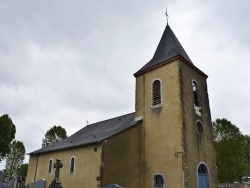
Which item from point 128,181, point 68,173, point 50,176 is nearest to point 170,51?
point 128,181

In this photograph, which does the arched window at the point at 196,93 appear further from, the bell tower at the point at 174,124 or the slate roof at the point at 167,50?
the slate roof at the point at 167,50

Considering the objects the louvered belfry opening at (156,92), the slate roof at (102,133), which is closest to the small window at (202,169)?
the louvered belfry opening at (156,92)

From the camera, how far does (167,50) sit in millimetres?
20094

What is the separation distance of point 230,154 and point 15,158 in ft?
114

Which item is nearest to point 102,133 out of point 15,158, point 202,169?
point 202,169

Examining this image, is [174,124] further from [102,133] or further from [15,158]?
[15,158]

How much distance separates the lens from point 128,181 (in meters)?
15.9

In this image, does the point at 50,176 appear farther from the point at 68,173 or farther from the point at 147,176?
the point at 147,176

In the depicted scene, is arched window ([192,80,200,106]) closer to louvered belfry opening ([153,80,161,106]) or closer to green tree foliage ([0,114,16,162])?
louvered belfry opening ([153,80,161,106])

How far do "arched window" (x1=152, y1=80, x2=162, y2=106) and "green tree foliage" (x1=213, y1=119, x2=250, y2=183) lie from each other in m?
14.1

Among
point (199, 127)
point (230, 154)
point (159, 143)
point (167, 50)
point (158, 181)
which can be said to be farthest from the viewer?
point (230, 154)

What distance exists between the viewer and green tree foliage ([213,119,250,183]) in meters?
26.2

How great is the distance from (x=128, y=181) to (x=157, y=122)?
14.5ft

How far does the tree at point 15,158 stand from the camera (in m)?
42.0
